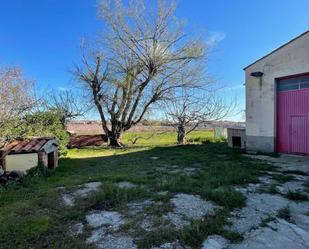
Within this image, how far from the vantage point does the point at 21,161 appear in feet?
21.6

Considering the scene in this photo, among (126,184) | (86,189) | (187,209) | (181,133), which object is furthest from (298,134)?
(86,189)

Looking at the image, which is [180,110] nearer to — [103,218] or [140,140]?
[140,140]

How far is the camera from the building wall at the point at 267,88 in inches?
402

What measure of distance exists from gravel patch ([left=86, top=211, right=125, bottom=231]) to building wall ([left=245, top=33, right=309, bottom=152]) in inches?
360

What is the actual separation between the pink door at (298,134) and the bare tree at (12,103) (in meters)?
9.39

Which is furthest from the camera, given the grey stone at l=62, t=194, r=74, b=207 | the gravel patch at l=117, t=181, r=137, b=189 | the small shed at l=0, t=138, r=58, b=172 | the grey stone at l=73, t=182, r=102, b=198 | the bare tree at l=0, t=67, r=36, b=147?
the bare tree at l=0, t=67, r=36, b=147

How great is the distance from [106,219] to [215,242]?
142cm

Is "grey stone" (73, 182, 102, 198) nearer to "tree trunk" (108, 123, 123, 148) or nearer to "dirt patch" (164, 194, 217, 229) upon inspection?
"dirt patch" (164, 194, 217, 229)

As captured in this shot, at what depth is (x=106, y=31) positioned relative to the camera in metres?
15.5

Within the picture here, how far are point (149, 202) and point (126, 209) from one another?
0.44 meters

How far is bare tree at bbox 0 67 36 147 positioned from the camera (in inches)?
294

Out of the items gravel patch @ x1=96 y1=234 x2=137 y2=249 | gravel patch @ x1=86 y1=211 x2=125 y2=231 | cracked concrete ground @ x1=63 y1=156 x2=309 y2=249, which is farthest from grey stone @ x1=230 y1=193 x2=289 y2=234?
gravel patch @ x1=86 y1=211 x2=125 y2=231

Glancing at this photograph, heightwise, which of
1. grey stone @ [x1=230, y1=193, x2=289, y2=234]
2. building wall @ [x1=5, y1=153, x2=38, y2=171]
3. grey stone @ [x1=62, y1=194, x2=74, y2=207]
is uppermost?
building wall @ [x1=5, y1=153, x2=38, y2=171]

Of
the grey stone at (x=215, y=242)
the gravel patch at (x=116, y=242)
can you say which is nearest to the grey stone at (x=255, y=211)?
the grey stone at (x=215, y=242)
